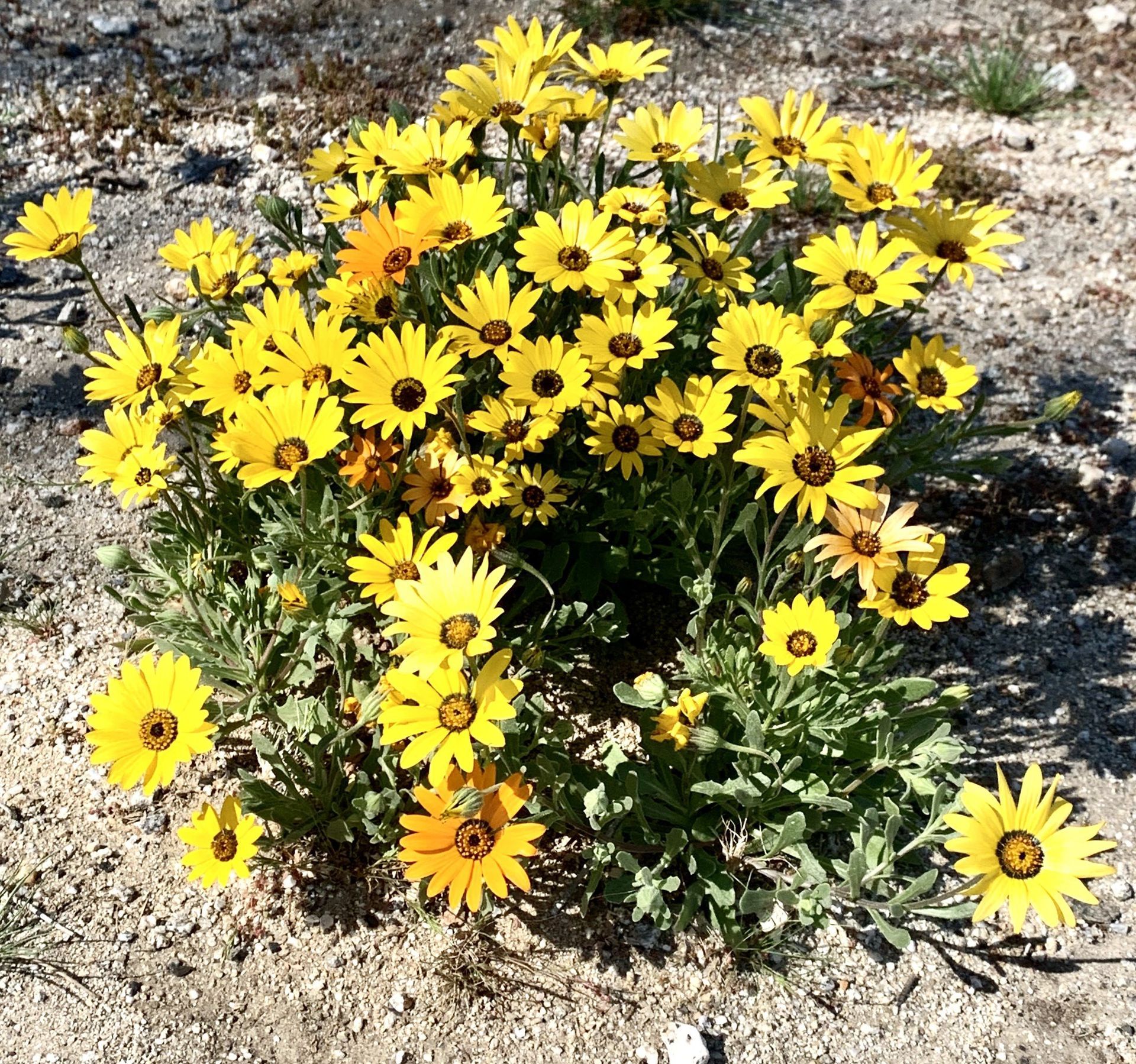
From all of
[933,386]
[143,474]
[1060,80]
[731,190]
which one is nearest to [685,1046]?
[933,386]

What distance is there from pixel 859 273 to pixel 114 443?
2130 millimetres

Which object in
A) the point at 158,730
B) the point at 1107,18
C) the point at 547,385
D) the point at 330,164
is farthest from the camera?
the point at 1107,18

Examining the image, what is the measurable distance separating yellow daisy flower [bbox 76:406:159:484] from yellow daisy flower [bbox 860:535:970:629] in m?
1.94

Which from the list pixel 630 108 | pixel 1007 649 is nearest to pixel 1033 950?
pixel 1007 649

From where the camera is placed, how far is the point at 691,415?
2.84 metres

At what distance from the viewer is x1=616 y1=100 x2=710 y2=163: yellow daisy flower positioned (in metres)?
3.21

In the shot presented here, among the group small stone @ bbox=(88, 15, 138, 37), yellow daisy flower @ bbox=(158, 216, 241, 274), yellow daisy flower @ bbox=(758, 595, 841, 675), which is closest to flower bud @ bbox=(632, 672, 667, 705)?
yellow daisy flower @ bbox=(758, 595, 841, 675)

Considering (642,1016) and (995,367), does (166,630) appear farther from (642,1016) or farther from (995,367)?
(995,367)

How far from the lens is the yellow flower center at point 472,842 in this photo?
7.97 feet

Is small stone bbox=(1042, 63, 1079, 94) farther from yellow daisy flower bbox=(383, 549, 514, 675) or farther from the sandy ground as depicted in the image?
yellow daisy flower bbox=(383, 549, 514, 675)

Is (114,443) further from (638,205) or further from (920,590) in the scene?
(920,590)

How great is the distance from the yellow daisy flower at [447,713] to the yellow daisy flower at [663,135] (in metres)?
1.71

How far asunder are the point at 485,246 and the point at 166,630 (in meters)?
1.56

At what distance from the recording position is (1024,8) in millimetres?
6719
